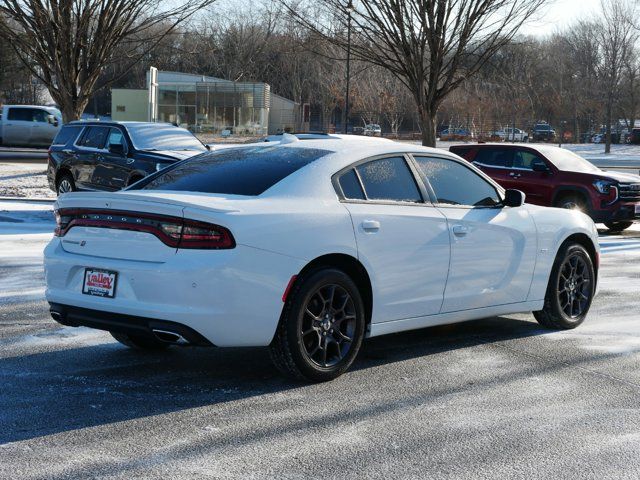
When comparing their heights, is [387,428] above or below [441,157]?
below

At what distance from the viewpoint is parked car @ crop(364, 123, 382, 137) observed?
2810 inches

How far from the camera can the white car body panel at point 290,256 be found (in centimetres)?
526

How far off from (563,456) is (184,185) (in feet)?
9.79

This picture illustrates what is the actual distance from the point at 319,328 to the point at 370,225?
751 millimetres

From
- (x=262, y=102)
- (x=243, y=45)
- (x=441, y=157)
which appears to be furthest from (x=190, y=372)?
(x=243, y=45)

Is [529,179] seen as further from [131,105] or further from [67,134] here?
[131,105]

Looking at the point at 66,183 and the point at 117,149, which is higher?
the point at 117,149

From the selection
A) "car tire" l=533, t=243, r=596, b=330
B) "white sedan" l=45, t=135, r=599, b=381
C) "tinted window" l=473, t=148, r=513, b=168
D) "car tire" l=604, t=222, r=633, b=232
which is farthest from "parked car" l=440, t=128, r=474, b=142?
"white sedan" l=45, t=135, r=599, b=381

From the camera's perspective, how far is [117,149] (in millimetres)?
16250

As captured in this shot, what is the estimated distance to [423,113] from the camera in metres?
22.5

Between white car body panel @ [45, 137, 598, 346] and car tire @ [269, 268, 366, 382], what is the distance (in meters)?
0.11

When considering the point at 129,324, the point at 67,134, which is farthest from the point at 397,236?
the point at 67,134

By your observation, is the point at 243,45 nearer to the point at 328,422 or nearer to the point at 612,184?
the point at 612,184

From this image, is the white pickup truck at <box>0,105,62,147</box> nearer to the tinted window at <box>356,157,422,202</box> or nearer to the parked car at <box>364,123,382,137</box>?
the parked car at <box>364,123,382,137</box>
